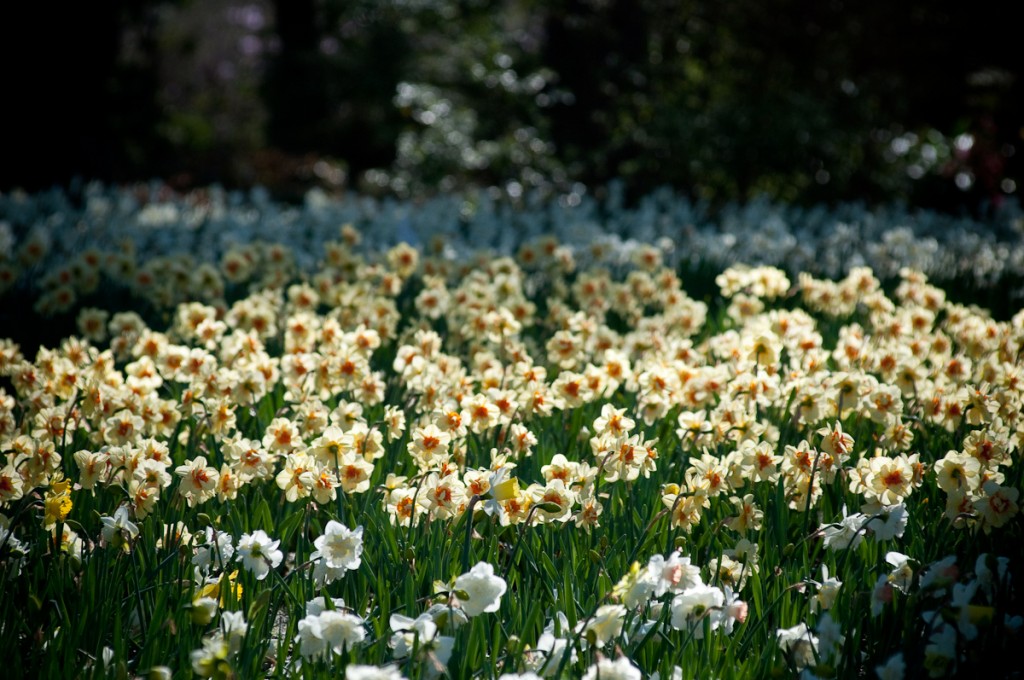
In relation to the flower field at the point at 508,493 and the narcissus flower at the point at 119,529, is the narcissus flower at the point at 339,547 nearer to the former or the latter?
the flower field at the point at 508,493

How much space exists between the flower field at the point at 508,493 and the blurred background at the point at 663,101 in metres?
5.07

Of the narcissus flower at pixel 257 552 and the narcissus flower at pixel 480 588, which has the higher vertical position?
the narcissus flower at pixel 480 588

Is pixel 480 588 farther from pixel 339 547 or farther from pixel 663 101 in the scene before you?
pixel 663 101

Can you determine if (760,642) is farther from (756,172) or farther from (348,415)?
(756,172)

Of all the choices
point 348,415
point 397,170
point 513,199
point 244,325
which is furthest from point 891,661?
point 397,170

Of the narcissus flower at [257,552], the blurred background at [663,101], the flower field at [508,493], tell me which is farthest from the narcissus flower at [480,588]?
the blurred background at [663,101]

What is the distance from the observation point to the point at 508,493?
1.77 meters

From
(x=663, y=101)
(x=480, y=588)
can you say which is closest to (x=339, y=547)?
(x=480, y=588)

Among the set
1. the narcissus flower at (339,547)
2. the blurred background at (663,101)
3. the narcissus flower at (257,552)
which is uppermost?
the blurred background at (663,101)

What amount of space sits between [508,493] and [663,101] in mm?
7999

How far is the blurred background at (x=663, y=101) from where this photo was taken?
902 cm

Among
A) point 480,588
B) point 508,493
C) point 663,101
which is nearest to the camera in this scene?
point 480,588

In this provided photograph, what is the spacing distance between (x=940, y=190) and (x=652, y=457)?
27.4 feet

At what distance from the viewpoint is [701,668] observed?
1.78 m
